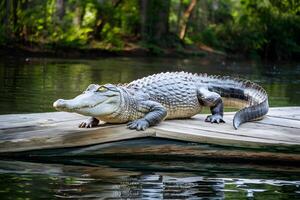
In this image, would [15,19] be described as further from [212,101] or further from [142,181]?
[142,181]

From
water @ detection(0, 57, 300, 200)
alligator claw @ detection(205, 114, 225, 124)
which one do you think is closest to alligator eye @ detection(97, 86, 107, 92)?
water @ detection(0, 57, 300, 200)

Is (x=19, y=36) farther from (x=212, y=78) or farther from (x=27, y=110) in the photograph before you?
(x=212, y=78)

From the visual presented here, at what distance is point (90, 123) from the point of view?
22.1 ft

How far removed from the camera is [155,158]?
646cm

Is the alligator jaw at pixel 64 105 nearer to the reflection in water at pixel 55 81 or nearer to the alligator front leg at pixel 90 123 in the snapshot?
the alligator front leg at pixel 90 123

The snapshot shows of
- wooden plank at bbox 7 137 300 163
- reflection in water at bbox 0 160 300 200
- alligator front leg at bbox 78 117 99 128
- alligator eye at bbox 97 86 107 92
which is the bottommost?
reflection in water at bbox 0 160 300 200

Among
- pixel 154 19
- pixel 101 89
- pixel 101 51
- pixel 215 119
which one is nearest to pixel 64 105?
pixel 101 89

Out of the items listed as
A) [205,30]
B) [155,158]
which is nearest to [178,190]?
[155,158]

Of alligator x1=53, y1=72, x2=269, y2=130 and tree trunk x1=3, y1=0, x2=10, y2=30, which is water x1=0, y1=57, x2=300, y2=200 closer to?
alligator x1=53, y1=72, x2=269, y2=130

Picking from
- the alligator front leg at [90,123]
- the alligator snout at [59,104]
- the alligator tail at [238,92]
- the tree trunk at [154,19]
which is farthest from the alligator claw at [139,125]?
the tree trunk at [154,19]

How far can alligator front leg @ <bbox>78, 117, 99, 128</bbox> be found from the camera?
669 centimetres

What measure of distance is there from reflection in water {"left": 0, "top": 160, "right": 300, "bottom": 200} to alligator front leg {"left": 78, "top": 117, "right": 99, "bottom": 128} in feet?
1.52

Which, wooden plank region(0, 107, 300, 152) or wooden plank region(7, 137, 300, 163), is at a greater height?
wooden plank region(0, 107, 300, 152)

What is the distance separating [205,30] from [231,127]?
29844 millimetres
